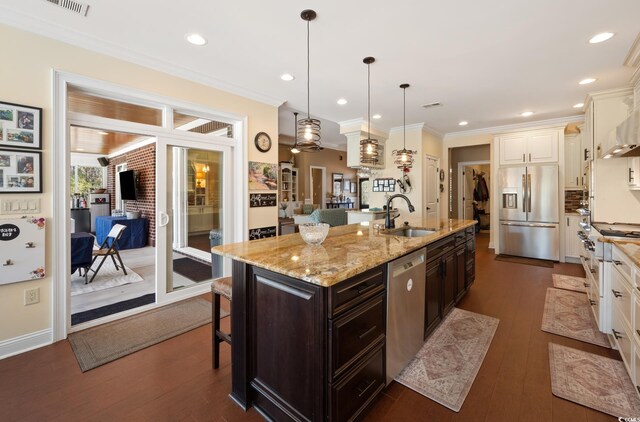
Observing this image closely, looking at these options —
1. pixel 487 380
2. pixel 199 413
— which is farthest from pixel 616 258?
pixel 199 413

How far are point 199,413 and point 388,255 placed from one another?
146cm

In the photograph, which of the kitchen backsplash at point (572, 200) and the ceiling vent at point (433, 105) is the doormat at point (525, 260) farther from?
the ceiling vent at point (433, 105)

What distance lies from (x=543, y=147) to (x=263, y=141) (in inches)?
203

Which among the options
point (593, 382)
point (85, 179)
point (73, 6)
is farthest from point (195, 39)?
point (85, 179)

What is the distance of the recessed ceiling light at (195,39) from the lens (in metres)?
2.54

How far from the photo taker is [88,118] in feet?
8.68

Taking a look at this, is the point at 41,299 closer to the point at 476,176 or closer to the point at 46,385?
the point at 46,385

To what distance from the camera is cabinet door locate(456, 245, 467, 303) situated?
3.03m

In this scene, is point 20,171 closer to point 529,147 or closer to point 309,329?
point 309,329

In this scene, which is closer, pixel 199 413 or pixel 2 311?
pixel 199 413

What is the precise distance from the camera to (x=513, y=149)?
18.4ft

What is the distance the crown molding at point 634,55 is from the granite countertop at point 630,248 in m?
1.90

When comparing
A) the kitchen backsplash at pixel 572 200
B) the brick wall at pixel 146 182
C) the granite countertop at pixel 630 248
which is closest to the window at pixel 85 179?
the brick wall at pixel 146 182

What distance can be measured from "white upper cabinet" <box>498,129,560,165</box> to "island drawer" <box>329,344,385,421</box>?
5536 millimetres
